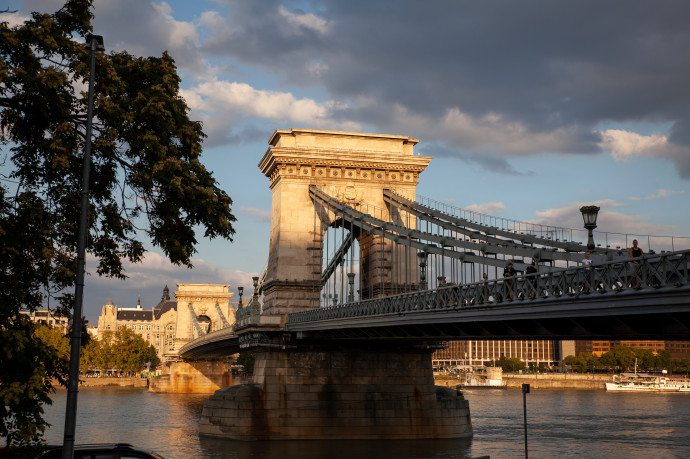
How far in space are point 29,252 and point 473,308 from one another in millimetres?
15797

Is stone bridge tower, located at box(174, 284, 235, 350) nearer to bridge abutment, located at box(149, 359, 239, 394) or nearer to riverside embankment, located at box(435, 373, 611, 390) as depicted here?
bridge abutment, located at box(149, 359, 239, 394)

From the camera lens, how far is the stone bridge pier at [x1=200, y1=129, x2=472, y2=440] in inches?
1870

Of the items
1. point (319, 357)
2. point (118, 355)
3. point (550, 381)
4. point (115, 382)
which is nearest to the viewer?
point (319, 357)

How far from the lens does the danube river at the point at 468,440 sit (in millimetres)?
43250

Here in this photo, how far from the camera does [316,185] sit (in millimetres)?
54812

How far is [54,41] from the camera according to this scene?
17.5 m

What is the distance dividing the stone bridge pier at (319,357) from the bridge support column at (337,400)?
0.06 meters

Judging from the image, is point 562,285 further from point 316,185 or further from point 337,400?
point 316,185

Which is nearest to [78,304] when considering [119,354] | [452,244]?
[452,244]

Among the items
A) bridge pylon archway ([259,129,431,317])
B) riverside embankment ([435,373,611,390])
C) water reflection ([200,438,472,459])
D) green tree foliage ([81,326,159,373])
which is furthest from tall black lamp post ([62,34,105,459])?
riverside embankment ([435,373,611,390])

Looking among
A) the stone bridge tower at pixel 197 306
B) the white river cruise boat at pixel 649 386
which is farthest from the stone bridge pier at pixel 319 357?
the white river cruise boat at pixel 649 386

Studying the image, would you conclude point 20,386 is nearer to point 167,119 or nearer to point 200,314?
point 167,119

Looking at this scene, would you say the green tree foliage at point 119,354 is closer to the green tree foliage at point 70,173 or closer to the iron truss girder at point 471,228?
the iron truss girder at point 471,228

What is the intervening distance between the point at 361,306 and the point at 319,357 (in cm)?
1013
